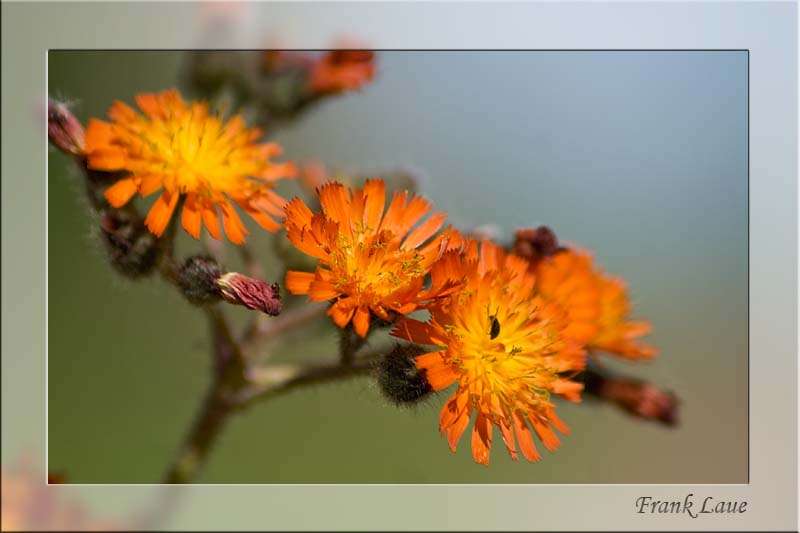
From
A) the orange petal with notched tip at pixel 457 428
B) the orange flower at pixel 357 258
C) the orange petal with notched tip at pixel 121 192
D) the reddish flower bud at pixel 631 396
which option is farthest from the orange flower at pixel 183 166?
the reddish flower bud at pixel 631 396

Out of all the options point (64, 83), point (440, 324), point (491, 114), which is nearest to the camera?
point (440, 324)

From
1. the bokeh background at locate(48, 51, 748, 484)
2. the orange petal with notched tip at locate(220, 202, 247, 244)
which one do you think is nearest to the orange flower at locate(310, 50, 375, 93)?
the bokeh background at locate(48, 51, 748, 484)

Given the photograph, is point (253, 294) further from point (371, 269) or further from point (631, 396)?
point (631, 396)

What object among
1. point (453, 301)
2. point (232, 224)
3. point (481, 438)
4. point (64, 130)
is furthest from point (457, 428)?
point (64, 130)

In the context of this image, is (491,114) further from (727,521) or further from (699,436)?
(727,521)

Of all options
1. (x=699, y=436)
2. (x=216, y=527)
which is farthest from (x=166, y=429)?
(x=699, y=436)

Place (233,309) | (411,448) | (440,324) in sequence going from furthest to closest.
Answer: (411,448)
(233,309)
(440,324)

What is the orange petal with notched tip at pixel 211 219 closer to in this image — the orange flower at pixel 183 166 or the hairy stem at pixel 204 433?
the orange flower at pixel 183 166
